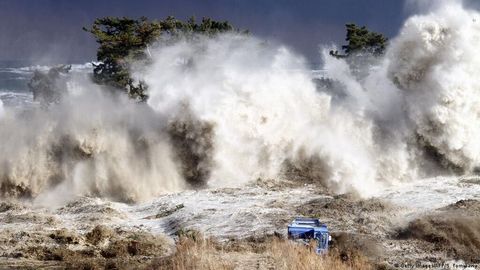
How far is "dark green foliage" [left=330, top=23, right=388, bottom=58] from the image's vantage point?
59.5 metres

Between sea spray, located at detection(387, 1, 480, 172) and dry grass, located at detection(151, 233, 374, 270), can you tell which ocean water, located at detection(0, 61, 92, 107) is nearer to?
sea spray, located at detection(387, 1, 480, 172)

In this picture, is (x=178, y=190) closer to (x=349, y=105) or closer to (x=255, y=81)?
(x=255, y=81)

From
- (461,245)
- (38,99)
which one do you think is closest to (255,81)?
(461,245)

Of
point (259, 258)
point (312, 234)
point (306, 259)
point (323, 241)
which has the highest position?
point (312, 234)

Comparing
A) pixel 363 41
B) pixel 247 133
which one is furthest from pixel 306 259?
pixel 363 41

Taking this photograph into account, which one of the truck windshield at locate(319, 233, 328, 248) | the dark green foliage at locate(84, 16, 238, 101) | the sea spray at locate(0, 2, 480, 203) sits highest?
the dark green foliage at locate(84, 16, 238, 101)

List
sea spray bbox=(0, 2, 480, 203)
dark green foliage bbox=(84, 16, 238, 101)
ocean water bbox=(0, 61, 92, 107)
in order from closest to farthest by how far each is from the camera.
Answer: sea spray bbox=(0, 2, 480, 203), dark green foliage bbox=(84, 16, 238, 101), ocean water bbox=(0, 61, 92, 107)

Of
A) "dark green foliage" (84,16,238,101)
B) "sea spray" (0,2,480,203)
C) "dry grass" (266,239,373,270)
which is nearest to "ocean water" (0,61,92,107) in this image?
"dark green foliage" (84,16,238,101)

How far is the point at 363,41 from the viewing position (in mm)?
59625

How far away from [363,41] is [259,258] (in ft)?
157

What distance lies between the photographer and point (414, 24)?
91.8 feet

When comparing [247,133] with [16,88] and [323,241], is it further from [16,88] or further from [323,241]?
[16,88]

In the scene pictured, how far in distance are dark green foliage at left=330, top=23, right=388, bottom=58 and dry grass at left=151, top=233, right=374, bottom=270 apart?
46760mm

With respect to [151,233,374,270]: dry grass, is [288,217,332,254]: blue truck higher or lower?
higher
